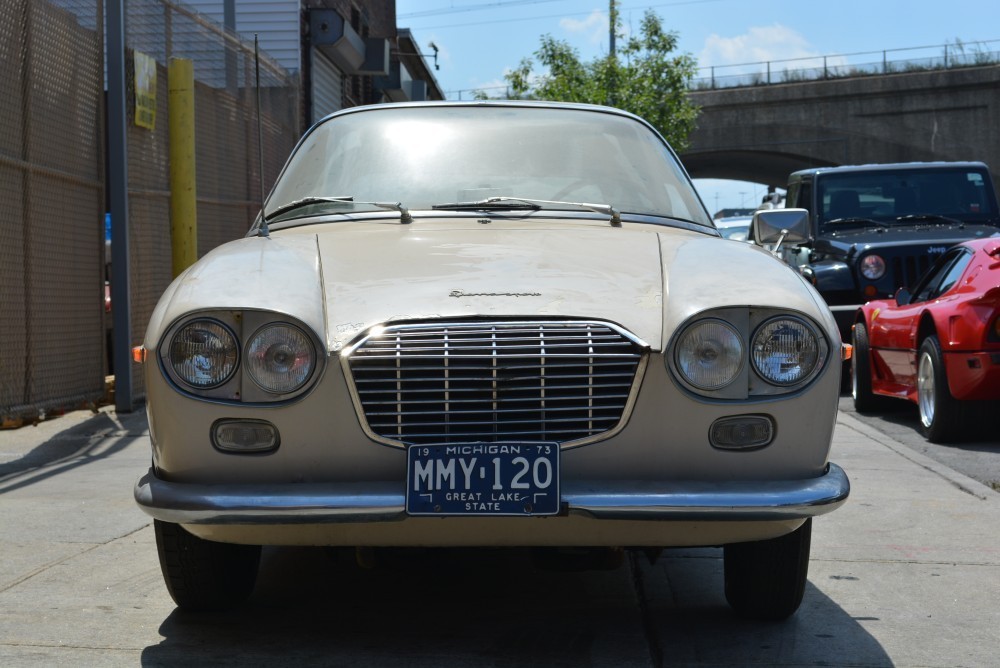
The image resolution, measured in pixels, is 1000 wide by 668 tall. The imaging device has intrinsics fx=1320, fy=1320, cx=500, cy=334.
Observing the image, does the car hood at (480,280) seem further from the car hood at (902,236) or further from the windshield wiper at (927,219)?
the windshield wiper at (927,219)

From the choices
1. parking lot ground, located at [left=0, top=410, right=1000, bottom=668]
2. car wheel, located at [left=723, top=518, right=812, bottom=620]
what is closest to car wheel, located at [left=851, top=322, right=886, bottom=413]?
parking lot ground, located at [left=0, top=410, right=1000, bottom=668]

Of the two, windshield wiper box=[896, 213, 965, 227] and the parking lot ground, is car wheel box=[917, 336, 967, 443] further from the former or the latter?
windshield wiper box=[896, 213, 965, 227]

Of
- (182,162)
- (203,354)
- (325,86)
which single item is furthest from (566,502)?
(325,86)

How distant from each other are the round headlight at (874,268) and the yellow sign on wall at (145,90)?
250 inches

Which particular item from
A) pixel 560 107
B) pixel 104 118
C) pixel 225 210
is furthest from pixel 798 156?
pixel 560 107

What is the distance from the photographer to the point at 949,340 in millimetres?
8148

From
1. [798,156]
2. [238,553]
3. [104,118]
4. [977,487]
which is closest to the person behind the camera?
[238,553]

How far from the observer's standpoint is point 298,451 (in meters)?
3.35

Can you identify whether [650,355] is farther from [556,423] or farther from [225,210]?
[225,210]

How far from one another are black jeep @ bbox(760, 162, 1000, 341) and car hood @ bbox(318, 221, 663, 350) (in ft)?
26.5

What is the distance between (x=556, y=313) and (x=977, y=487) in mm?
3821

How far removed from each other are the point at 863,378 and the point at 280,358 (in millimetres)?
7580

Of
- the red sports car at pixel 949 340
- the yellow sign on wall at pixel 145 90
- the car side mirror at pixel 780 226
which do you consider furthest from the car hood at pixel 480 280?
the yellow sign on wall at pixel 145 90

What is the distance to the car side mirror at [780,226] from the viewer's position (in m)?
5.24
